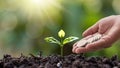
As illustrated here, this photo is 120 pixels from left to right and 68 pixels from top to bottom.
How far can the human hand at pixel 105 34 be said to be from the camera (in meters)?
1.07

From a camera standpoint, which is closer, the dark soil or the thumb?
the dark soil

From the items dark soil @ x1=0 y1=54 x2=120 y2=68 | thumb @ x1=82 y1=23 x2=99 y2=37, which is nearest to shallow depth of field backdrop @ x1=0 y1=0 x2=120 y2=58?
thumb @ x1=82 y1=23 x2=99 y2=37

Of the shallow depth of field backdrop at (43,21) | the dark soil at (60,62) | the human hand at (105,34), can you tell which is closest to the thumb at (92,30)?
the human hand at (105,34)

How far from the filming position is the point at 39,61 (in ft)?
3.40

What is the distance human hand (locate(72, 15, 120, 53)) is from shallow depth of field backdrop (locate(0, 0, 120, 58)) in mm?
1601

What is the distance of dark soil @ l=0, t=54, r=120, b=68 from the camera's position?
3.07 feet

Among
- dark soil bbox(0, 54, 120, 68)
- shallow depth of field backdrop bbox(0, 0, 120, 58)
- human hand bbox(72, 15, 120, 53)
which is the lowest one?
dark soil bbox(0, 54, 120, 68)

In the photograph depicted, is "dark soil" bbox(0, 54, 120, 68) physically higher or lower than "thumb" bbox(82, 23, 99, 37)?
lower

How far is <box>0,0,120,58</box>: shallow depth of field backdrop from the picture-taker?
9.63 ft

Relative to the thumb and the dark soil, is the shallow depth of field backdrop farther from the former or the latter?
the dark soil

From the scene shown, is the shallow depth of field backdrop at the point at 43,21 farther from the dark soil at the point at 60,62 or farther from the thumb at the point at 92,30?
the dark soil at the point at 60,62

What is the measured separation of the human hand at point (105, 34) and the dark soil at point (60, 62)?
0.18 ft

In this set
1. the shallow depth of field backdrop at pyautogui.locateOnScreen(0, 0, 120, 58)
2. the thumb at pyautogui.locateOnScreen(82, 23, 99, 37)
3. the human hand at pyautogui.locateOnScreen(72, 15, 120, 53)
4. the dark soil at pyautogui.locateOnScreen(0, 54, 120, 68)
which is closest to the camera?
the dark soil at pyautogui.locateOnScreen(0, 54, 120, 68)

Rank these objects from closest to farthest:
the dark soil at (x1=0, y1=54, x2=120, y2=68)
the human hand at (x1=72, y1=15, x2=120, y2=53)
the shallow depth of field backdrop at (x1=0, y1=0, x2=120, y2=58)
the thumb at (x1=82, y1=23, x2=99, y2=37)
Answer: the dark soil at (x1=0, y1=54, x2=120, y2=68), the human hand at (x1=72, y1=15, x2=120, y2=53), the thumb at (x1=82, y1=23, x2=99, y2=37), the shallow depth of field backdrop at (x1=0, y1=0, x2=120, y2=58)
